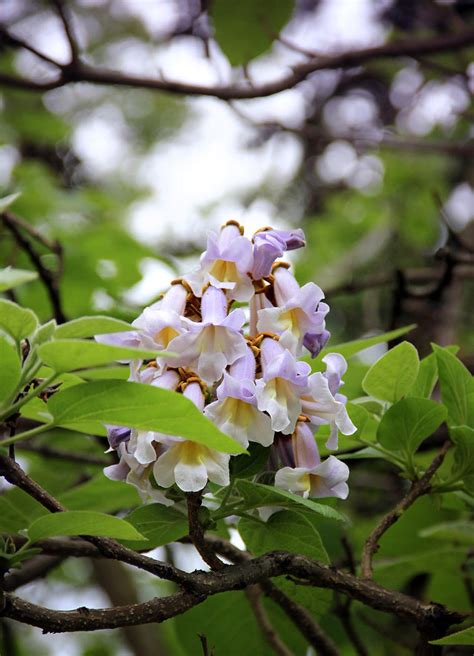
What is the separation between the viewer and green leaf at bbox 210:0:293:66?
169 centimetres

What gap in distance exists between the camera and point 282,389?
2.25 feet

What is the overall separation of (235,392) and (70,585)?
229cm

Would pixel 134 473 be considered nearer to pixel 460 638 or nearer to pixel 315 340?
pixel 315 340

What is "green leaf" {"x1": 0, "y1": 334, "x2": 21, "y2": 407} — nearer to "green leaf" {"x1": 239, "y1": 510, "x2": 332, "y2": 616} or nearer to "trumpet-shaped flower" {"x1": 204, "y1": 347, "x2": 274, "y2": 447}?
"trumpet-shaped flower" {"x1": 204, "y1": 347, "x2": 274, "y2": 447}

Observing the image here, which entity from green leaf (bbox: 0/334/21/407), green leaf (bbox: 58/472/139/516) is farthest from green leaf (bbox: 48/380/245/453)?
green leaf (bbox: 58/472/139/516)

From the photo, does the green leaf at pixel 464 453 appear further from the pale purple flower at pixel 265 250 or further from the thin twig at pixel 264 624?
the thin twig at pixel 264 624

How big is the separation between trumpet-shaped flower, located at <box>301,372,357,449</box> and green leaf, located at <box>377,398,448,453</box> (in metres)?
0.11

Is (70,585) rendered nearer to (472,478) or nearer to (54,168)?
(54,168)

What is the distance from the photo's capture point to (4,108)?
252 cm

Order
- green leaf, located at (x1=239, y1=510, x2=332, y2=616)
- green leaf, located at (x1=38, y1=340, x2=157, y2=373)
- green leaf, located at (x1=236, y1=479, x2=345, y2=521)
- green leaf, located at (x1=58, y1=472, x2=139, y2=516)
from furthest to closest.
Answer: green leaf, located at (x1=58, y1=472, x2=139, y2=516)
green leaf, located at (x1=239, y1=510, x2=332, y2=616)
green leaf, located at (x1=236, y1=479, x2=345, y2=521)
green leaf, located at (x1=38, y1=340, x2=157, y2=373)

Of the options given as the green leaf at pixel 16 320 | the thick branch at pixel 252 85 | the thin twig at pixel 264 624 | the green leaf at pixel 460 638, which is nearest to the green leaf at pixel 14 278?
the green leaf at pixel 16 320

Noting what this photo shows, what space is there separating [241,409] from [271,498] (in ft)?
0.28

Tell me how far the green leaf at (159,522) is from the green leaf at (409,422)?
0.23 meters

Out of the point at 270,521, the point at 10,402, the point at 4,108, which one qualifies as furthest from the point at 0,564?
the point at 4,108
